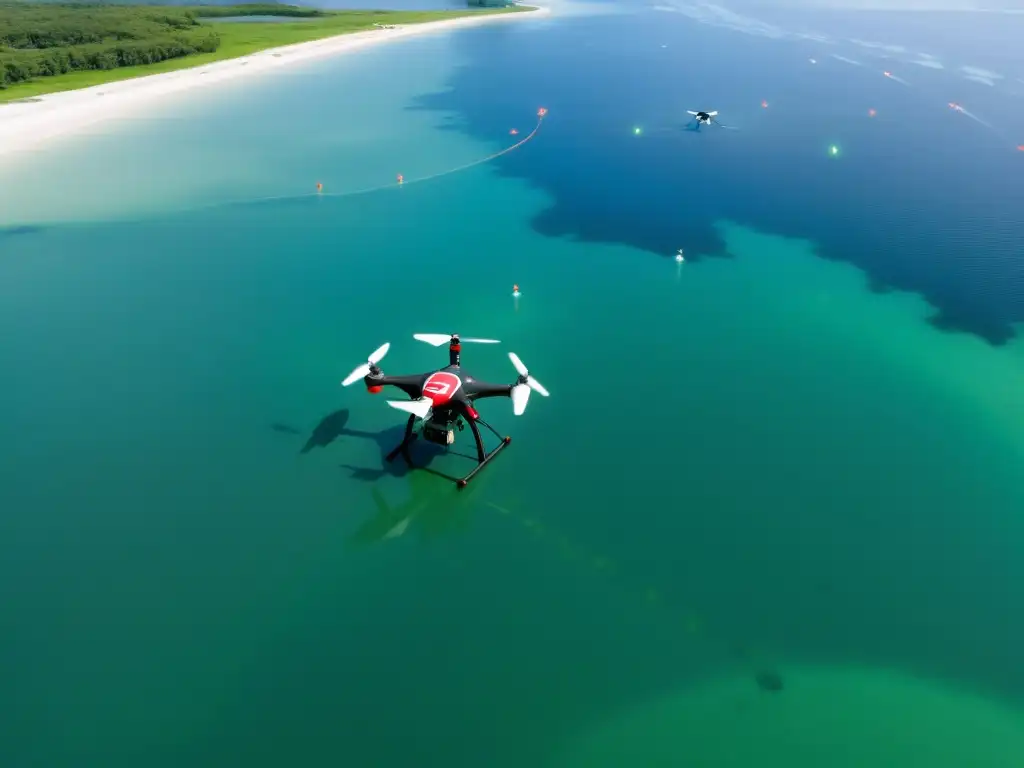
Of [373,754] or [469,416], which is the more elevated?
[469,416]

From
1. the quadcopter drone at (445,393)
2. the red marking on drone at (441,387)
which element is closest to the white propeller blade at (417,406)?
the quadcopter drone at (445,393)

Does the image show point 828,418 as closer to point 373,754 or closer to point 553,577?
point 553,577

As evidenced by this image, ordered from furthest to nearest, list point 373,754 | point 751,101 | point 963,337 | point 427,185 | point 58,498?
point 751,101, point 427,185, point 963,337, point 58,498, point 373,754

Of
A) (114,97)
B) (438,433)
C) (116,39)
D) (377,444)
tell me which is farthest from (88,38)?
(438,433)

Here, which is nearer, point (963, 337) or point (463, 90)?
point (963, 337)

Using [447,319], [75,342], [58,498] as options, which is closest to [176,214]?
[75,342]

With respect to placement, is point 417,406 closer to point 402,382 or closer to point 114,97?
point 402,382

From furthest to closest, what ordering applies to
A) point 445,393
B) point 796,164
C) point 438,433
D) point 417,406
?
point 796,164
point 438,433
point 445,393
point 417,406
